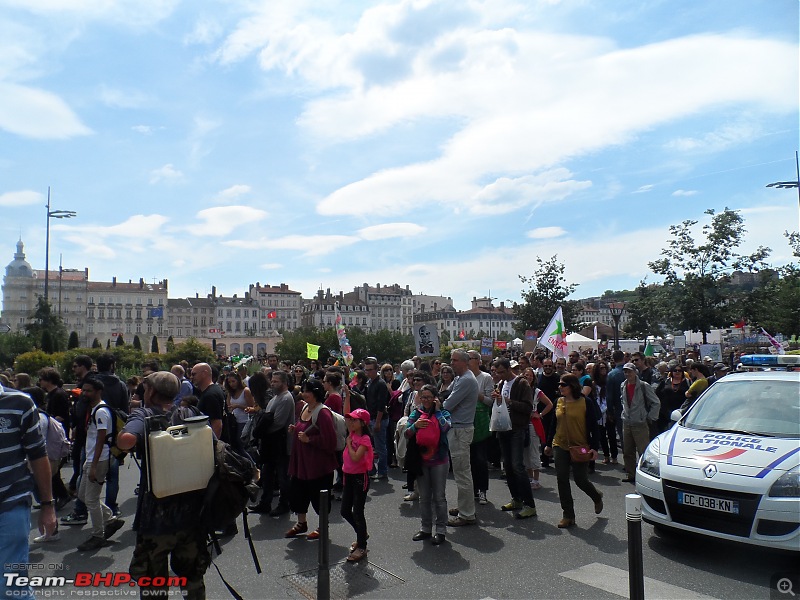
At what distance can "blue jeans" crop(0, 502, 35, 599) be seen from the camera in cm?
346

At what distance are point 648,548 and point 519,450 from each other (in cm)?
205

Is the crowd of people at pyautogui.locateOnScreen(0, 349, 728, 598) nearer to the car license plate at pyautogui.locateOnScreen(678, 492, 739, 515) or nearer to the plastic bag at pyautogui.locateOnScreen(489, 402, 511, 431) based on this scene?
the plastic bag at pyautogui.locateOnScreen(489, 402, 511, 431)

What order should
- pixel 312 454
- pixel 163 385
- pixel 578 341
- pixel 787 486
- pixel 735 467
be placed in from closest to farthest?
pixel 163 385
pixel 787 486
pixel 735 467
pixel 312 454
pixel 578 341

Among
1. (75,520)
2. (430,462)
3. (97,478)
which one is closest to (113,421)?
(97,478)

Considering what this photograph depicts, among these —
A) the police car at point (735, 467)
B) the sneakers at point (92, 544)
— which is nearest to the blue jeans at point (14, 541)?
the sneakers at point (92, 544)

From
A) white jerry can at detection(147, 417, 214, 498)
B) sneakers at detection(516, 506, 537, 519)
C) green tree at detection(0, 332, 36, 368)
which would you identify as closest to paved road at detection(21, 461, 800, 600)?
sneakers at detection(516, 506, 537, 519)

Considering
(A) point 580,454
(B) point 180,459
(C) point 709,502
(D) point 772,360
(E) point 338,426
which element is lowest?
(C) point 709,502

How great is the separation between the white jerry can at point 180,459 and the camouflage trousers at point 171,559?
37 centimetres

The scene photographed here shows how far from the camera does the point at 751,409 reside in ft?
20.5

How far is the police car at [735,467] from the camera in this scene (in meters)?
4.97

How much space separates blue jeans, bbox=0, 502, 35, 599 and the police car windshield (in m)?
6.29

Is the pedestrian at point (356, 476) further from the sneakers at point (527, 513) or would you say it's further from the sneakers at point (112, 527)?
the sneakers at point (112, 527)

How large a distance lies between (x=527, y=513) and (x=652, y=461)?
5.93ft

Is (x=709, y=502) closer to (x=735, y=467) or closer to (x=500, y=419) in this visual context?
(x=735, y=467)
